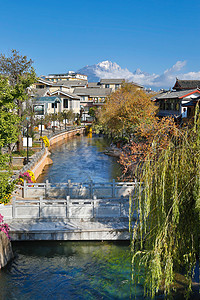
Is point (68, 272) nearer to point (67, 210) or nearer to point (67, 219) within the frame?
point (67, 219)

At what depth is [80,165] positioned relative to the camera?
37.2 meters

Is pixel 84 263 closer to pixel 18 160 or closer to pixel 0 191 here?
pixel 0 191

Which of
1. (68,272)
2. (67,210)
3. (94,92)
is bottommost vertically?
(68,272)

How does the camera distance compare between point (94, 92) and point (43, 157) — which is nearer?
point (43, 157)

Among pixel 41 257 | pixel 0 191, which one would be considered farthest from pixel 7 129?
pixel 41 257

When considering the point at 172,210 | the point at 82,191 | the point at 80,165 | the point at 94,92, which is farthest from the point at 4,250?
the point at 94,92

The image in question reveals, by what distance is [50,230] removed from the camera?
14.6m

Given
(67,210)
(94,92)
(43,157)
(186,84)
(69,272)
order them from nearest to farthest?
(69,272) → (67,210) → (43,157) → (186,84) → (94,92)

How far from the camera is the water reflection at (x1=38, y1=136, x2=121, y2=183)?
30.6 metres

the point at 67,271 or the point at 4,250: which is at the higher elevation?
the point at 4,250

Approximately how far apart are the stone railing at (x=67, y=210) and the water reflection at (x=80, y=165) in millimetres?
13421

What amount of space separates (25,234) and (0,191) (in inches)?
90.0

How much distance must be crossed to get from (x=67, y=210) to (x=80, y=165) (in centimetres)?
2174

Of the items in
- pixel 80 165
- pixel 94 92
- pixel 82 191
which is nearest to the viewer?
pixel 82 191
